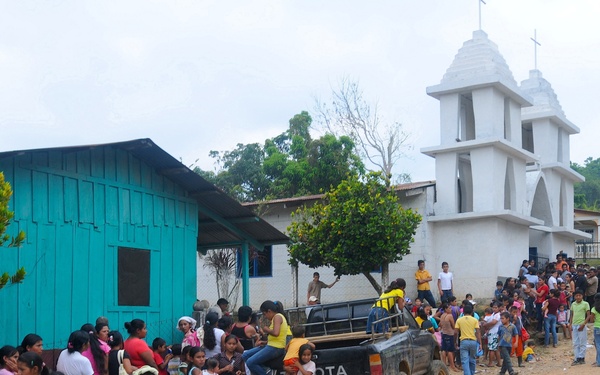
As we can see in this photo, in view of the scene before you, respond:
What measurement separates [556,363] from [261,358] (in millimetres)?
9681

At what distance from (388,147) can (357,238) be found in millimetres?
18939

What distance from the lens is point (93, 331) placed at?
11359 millimetres

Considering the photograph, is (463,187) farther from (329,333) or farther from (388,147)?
(329,333)

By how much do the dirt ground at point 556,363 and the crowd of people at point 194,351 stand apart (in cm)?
761

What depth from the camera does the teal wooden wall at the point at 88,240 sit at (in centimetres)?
1303

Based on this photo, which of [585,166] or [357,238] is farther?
[585,166]

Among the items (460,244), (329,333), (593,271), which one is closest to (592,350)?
(593,271)

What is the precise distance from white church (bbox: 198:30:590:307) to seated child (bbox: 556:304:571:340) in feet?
12.4

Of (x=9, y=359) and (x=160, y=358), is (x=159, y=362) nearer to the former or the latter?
(x=160, y=358)

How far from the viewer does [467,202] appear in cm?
2900

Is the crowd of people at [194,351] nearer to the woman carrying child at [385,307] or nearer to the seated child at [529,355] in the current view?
the woman carrying child at [385,307]

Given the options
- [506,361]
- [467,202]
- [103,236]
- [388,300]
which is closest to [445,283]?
[506,361]

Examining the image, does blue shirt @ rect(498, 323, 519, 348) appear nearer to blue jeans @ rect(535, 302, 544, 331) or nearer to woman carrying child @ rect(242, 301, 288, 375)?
blue jeans @ rect(535, 302, 544, 331)

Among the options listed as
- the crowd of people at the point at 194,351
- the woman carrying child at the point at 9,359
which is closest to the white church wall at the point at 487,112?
the crowd of people at the point at 194,351
